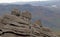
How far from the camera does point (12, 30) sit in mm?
49969

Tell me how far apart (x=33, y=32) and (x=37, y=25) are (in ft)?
16.5

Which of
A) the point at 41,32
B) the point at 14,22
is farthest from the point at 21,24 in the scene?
the point at 41,32

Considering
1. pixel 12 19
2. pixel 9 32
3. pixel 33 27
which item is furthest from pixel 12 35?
pixel 33 27

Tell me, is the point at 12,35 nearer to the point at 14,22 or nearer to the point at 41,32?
the point at 14,22

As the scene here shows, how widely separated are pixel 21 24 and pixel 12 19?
2423 millimetres

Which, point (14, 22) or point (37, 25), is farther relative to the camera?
point (37, 25)

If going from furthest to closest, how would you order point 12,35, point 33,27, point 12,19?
point 33,27 → point 12,19 → point 12,35

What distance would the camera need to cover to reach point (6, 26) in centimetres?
5069

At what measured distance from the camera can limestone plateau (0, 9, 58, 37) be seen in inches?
1964

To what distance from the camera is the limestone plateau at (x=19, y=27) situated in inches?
1964

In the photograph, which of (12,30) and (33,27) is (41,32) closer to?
(33,27)

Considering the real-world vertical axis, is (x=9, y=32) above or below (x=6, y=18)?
below

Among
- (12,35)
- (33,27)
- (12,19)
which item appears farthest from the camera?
(33,27)

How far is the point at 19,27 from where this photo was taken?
51.1 metres
